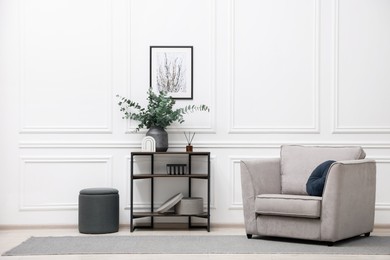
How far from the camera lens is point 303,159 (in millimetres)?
6141

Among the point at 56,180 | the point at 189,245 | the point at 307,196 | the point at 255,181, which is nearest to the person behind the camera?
the point at 189,245

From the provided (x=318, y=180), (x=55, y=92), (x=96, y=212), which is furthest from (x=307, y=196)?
→ (x=55, y=92)

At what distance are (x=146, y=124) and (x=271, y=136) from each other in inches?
46.2

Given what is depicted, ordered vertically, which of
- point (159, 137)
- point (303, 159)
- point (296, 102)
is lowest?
point (303, 159)

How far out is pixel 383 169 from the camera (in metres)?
6.72

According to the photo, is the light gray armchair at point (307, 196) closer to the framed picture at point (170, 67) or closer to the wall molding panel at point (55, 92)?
the framed picture at point (170, 67)

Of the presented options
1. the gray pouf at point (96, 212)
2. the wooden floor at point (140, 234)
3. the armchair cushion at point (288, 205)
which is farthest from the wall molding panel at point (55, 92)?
the armchair cushion at point (288, 205)

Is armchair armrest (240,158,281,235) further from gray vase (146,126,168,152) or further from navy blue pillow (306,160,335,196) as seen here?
gray vase (146,126,168,152)

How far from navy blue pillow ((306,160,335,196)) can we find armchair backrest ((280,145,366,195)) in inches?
10.9

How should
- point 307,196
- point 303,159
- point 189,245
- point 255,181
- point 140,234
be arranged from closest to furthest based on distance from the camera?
point 189,245 < point 307,196 < point 255,181 < point 303,159 < point 140,234

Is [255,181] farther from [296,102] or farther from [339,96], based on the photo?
[339,96]

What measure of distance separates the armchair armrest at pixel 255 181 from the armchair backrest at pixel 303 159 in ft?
0.23

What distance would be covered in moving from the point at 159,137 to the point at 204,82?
708 mm

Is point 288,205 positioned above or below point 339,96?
below
